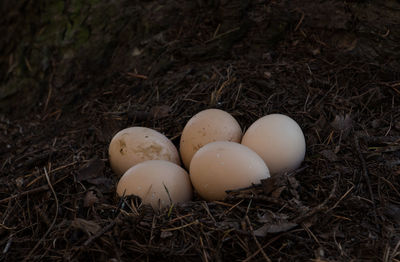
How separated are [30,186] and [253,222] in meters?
0.98

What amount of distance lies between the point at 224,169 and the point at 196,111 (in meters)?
0.64

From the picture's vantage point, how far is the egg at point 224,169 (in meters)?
1.76

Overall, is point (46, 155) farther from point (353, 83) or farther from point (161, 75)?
point (353, 83)

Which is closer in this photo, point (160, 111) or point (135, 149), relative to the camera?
point (135, 149)

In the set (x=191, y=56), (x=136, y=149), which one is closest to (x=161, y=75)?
(x=191, y=56)

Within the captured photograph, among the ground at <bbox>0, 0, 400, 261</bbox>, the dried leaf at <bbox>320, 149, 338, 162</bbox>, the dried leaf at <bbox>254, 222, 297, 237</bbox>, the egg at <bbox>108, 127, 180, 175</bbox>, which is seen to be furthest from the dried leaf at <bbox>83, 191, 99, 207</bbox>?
the dried leaf at <bbox>320, 149, 338, 162</bbox>

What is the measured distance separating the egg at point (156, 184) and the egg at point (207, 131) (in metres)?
0.21

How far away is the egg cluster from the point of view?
1.78 metres

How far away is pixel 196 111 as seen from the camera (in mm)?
2342

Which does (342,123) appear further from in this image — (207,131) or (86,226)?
(86,226)

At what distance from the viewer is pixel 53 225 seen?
5.52 ft

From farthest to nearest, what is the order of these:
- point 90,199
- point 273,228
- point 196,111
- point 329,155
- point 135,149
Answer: point 196,111, point 135,149, point 329,155, point 90,199, point 273,228

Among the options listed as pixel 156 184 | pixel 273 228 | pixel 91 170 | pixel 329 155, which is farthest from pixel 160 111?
pixel 273 228

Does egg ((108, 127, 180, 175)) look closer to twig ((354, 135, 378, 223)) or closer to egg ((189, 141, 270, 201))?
egg ((189, 141, 270, 201))
